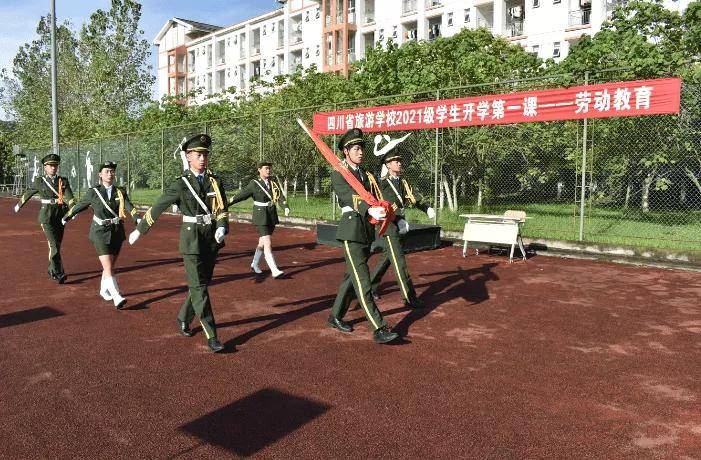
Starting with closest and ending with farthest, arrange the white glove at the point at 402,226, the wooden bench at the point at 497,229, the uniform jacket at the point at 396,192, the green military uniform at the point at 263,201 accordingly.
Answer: the white glove at the point at 402,226
the uniform jacket at the point at 396,192
the green military uniform at the point at 263,201
the wooden bench at the point at 497,229

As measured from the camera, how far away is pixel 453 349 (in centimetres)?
559

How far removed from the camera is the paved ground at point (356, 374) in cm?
367

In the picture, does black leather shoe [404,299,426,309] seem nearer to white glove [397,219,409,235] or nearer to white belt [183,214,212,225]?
white glove [397,219,409,235]

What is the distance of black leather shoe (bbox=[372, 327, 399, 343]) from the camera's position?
18.5 feet

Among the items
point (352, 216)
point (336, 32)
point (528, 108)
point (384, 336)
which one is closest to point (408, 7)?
point (336, 32)

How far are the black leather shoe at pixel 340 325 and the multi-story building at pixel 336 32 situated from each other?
52.2 ft

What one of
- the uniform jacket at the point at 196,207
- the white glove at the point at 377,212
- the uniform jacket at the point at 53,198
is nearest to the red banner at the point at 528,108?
the white glove at the point at 377,212

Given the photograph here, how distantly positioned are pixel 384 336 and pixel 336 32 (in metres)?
45.5

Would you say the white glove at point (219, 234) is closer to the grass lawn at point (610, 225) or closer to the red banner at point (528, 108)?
the red banner at point (528, 108)

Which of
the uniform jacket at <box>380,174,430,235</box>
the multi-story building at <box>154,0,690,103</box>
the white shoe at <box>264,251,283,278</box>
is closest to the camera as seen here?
the uniform jacket at <box>380,174,430,235</box>

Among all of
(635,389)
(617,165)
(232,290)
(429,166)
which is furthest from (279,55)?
(635,389)

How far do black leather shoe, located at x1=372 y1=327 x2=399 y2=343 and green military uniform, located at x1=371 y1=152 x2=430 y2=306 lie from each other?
1.39 metres

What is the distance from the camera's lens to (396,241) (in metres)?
7.14

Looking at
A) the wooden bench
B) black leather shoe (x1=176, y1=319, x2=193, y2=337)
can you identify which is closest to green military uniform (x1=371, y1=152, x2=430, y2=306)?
black leather shoe (x1=176, y1=319, x2=193, y2=337)
